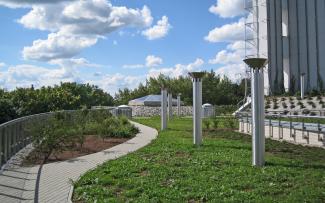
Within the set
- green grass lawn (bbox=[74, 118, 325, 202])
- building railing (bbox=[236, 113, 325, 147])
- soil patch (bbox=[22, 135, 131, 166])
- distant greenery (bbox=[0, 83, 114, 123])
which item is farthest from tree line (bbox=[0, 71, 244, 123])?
green grass lawn (bbox=[74, 118, 325, 202])

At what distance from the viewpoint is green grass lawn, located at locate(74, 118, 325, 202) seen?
8227mm

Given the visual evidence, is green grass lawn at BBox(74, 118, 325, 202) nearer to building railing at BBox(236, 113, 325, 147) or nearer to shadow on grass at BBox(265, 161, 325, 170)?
shadow on grass at BBox(265, 161, 325, 170)

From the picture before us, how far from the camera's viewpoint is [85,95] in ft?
180

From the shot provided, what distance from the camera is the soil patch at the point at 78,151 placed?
1392cm

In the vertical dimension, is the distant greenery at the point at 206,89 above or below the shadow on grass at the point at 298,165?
above

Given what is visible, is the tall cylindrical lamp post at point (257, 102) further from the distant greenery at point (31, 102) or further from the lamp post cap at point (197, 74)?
the distant greenery at point (31, 102)

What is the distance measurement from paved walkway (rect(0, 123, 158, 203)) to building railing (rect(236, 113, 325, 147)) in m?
7.26

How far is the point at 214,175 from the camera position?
32.7 ft

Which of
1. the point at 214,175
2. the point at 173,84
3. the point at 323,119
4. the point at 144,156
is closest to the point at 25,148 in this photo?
the point at 144,156

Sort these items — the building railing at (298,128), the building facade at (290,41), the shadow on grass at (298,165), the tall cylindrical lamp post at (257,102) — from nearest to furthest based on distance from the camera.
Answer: the shadow on grass at (298,165) → the tall cylindrical lamp post at (257,102) → the building railing at (298,128) → the building facade at (290,41)

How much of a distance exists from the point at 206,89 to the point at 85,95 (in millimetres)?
29932

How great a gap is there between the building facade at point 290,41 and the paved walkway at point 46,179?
44.5m

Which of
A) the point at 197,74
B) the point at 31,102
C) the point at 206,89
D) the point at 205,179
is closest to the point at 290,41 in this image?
the point at 206,89

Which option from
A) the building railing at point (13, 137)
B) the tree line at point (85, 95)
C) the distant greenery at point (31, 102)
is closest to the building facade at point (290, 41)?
the tree line at point (85, 95)
